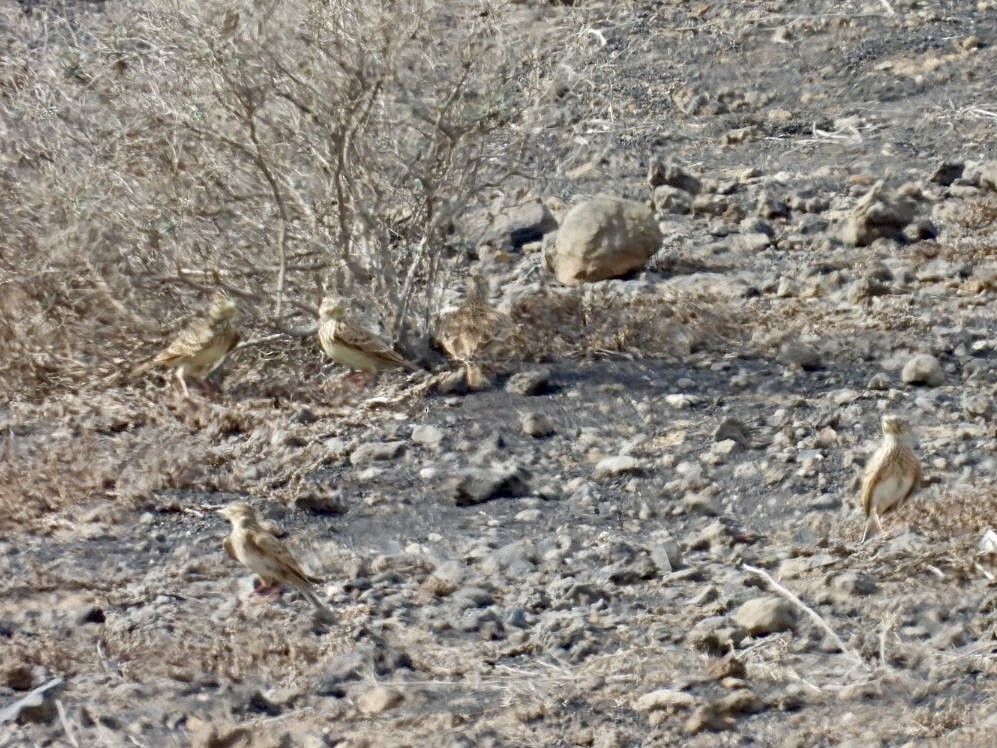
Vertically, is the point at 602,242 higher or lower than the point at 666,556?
higher

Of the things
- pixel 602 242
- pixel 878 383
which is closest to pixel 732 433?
pixel 878 383

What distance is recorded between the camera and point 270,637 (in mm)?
6289

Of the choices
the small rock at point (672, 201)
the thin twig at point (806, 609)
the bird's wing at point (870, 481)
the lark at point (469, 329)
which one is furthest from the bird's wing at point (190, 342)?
the small rock at point (672, 201)

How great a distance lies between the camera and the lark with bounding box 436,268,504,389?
8.99m

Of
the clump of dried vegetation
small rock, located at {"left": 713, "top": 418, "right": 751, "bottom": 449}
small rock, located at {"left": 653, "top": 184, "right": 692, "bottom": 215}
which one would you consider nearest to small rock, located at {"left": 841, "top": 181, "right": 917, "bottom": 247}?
small rock, located at {"left": 653, "top": 184, "right": 692, "bottom": 215}

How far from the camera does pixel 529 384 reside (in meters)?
8.68

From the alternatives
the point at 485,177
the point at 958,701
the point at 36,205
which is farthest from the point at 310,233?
the point at 958,701

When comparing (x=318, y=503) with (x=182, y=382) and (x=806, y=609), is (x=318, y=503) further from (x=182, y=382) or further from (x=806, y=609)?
(x=806, y=609)

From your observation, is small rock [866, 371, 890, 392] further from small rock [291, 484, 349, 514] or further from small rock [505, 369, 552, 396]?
small rock [291, 484, 349, 514]

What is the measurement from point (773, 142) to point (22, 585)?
23.9 feet

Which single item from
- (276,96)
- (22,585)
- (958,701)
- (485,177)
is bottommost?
(958,701)

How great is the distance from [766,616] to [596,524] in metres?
1.38

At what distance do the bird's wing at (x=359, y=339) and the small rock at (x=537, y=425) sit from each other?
79 cm

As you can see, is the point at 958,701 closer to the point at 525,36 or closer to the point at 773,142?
the point at 525,36
